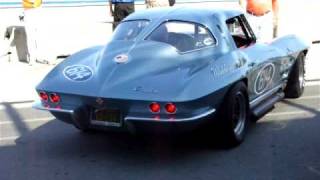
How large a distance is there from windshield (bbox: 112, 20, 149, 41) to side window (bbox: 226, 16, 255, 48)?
94 cm

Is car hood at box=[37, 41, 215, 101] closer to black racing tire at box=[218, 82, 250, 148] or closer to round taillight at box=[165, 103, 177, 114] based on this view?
round taillight at box=[165, 103, 177, 114]

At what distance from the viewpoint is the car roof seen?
626 cm

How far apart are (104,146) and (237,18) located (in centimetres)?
210

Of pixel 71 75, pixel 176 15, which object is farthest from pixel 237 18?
pixel 71 75

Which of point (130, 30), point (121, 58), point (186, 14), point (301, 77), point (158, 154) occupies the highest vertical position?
point (186, 14)

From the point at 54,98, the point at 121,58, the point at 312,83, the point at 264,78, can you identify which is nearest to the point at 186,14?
the point at 121,58

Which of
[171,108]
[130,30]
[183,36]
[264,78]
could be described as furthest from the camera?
[264,78]

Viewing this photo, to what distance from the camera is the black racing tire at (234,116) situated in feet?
18.6

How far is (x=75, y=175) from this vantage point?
208 inches

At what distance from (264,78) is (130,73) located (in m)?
1.93

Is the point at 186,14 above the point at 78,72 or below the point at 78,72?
above

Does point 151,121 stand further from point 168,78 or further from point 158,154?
point 158,154

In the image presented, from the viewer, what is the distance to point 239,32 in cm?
680

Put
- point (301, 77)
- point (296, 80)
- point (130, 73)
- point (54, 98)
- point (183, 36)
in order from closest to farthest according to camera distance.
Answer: point (130, 73) < point (54, 98) < point (183, 36) < point (296, 80) < point (301, 77)
